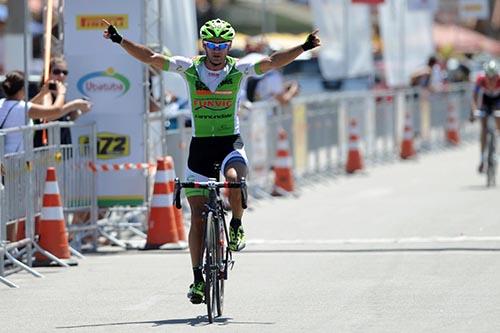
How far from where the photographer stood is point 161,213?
1569cm

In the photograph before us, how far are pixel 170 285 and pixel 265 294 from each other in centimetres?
110

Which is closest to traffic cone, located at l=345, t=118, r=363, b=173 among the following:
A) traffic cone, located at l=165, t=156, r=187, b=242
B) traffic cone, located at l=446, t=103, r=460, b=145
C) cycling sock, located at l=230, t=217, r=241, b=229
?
traffic cone, located at l=446, t=103, r=460, b=145

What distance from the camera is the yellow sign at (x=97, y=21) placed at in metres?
16.4

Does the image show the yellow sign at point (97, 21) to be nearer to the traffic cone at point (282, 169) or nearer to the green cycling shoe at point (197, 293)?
the green cycling shoe at point (197, 293)

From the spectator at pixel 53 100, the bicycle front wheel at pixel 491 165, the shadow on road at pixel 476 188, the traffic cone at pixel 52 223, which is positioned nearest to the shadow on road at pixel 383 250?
the traffic cone at pixel 52 223

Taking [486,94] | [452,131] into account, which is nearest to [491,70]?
[486,94]

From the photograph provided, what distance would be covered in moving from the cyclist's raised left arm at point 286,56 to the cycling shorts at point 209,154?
0.59m

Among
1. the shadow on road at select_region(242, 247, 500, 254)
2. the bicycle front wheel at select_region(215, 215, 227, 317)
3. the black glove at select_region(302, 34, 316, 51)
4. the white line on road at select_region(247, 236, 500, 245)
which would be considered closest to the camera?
the bicycle front wheel at select_region(215, 215, 227, 317)

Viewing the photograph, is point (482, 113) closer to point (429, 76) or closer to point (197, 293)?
point (429, 76)

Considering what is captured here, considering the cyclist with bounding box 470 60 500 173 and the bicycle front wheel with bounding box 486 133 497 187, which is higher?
the cyclist with bounding box 470 60 500 173

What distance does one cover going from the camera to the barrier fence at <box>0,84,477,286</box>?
13984 mm

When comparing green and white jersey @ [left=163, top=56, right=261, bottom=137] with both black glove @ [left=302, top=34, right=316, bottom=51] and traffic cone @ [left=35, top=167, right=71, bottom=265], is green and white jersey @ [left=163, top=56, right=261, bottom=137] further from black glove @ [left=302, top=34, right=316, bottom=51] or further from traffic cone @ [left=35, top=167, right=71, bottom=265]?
traffic cone @ [left=35, top=167, right=71, bottom=265]

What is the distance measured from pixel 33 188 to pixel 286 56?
3.98 m

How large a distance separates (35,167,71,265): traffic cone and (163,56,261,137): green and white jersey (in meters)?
3.32
